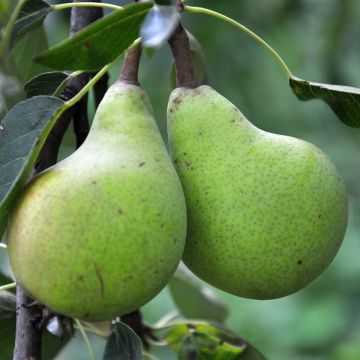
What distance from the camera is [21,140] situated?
3.47 ft

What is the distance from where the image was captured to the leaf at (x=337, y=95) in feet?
4.10

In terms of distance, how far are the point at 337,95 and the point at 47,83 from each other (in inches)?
19.5

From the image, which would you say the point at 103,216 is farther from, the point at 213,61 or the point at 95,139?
the point at 213,61

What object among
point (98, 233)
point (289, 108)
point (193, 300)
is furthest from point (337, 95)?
point (289, 108)

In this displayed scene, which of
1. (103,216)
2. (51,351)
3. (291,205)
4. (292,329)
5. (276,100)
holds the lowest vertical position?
(292,329)

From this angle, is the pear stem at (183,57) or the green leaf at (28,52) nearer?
the pear stem at (183,57)

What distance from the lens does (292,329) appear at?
3.31 m

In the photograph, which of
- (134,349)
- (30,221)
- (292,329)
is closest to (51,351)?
(134,349)

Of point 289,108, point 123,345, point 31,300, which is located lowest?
point 289,108

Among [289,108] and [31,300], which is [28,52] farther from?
[289,108]

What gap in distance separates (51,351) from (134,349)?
0.99 ft

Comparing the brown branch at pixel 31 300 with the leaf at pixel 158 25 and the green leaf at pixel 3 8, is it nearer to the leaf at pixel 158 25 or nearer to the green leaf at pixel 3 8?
the green leaf at pixel 3 8

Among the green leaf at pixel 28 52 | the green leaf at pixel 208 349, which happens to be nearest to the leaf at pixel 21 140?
the green leaf at pixel 28 52

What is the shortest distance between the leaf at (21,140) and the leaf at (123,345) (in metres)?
0.28
